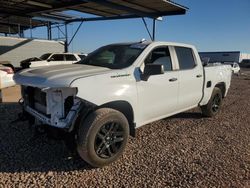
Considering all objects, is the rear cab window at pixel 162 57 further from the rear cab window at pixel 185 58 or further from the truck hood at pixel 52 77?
the truck hood at pixel 52 77

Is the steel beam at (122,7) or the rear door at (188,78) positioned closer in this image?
the rear door at (188,78)

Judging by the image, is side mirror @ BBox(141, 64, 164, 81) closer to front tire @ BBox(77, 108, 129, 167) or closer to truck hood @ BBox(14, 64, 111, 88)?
truck hood @ BBox(14, 64, 111, 88)

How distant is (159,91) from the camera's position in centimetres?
509

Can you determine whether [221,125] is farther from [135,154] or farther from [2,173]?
[2,173]

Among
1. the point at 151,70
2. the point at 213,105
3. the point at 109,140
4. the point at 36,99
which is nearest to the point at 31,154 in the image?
the point at 36,99

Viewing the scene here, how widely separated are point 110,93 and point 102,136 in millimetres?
645

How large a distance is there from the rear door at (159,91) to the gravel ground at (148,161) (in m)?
0.61

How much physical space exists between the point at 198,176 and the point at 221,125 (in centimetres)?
313

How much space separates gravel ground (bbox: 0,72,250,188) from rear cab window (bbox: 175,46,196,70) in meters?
1.41

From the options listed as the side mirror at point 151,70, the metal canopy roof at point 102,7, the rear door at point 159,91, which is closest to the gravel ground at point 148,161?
the rear door at point 159,91

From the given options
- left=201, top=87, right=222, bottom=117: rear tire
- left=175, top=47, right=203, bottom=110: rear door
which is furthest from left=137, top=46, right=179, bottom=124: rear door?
left=201, top=87, right=222, bottom=117: rear tire

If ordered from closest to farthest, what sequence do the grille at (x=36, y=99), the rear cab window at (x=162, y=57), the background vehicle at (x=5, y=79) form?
the grille at (x=36, y=99), the rear cab window at (x=162, y=57), the background vehicle at (x=5, y=79)

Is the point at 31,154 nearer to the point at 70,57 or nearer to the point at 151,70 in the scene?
the point at 151,70

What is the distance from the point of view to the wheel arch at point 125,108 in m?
4.36
